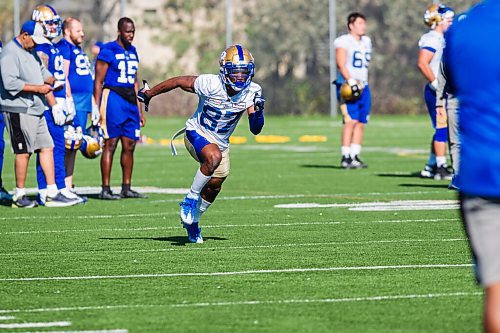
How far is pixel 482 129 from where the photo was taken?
5.14 metres

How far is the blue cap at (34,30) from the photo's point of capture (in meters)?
14.4

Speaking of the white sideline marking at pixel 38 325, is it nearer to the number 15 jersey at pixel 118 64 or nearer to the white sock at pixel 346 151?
the number 15 jersey at pixel 118 64

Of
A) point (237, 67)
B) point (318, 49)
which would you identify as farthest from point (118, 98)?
point (318, 49)

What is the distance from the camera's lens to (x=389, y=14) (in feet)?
157

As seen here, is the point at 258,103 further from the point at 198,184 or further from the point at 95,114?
the point at 95,114

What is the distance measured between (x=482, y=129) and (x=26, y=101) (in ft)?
32.5

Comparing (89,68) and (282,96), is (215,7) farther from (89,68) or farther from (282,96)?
(89,68)

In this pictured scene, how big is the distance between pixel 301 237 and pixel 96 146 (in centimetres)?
520

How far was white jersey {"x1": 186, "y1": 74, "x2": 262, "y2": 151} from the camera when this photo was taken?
1086 centimetres

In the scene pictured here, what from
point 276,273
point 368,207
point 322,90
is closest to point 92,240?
point 276,273

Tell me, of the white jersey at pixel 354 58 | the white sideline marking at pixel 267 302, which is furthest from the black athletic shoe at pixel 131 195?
the white sideline marking at pixel 267 302

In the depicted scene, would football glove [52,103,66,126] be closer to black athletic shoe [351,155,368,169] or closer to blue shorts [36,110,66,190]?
blue shorts [36,110,66,190]

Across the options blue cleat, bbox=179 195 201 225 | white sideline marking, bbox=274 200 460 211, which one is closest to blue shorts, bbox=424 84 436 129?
white sideline marking, bbox=274 200 460 211

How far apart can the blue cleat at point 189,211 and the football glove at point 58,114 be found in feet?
14.9
